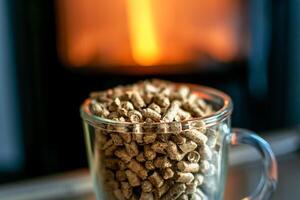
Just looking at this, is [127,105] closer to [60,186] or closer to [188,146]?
[188,146]

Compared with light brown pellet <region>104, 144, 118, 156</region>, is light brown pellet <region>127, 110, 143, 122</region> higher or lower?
higher

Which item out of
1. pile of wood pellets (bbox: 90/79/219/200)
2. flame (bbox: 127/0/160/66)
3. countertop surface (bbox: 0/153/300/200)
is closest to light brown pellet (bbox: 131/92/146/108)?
pile of wood pellets (bbox: 90/79/219/200)

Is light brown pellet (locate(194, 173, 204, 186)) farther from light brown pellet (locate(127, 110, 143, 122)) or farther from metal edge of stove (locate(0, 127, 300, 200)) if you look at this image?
metal edge of stove (locate(0, 127, 300, 200))

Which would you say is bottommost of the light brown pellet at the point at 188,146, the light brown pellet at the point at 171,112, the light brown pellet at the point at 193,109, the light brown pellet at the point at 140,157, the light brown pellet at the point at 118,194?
the light brown pellet at the point at 118,194

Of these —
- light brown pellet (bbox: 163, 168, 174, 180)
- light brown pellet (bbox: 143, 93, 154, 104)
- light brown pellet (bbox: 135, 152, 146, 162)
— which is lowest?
light brown pellet (bbox: 163, 168, 174, 180)

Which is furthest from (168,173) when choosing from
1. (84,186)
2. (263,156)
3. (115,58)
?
(115,58)

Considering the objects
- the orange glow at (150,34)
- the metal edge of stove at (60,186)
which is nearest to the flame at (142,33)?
the orange glow at (150,34)

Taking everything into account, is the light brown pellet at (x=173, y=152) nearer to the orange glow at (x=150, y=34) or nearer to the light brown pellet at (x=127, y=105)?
the light brown pellet at (x=127, y=105)

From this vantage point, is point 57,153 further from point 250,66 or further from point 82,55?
point 250,66
